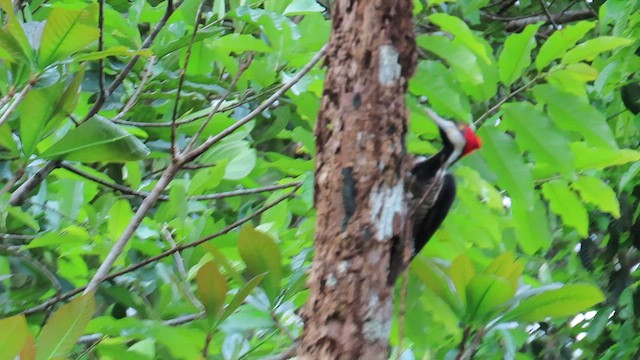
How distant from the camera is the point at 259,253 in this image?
Result: 1.42 m

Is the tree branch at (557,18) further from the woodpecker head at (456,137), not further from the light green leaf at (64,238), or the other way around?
the light green leaf at (64,238)

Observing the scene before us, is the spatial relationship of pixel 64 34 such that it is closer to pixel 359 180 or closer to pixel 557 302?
pixel 359 180

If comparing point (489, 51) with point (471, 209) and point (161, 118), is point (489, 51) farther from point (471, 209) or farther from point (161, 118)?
A: point (161, 118)

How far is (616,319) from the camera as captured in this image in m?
3.45

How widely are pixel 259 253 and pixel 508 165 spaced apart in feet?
1.90

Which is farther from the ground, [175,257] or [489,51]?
[489,51]

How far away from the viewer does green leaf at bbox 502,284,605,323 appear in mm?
1456

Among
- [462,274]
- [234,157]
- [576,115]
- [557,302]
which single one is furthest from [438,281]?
[234,157]

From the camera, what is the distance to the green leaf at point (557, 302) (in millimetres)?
1456

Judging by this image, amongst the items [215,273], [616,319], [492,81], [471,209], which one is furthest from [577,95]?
[616,319]

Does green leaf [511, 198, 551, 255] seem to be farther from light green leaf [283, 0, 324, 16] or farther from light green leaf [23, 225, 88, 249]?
light green leaf [23, 225, 88, 249]

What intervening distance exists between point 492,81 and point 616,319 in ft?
6.59

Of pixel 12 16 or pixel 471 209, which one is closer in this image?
pixel 12 16

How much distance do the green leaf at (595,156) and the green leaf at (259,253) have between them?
739mm
